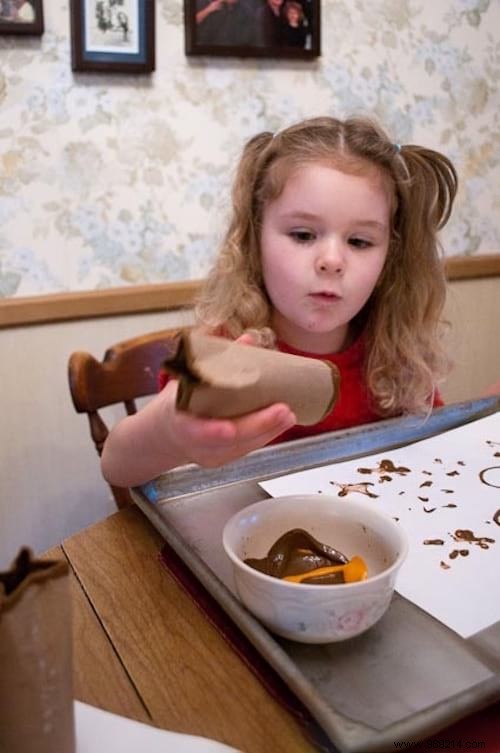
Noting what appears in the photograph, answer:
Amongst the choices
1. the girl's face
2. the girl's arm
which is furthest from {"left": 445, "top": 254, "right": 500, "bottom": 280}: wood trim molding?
the girl's arm

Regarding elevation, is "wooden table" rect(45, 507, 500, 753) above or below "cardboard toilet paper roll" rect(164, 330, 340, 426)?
below

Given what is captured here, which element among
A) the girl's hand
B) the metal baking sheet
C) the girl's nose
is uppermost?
the girl's nose

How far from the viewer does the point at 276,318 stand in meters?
1.12

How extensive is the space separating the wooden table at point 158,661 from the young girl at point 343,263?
0.54 ft

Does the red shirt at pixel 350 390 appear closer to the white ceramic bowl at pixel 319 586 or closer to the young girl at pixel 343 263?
the young girl at pixel 343 263

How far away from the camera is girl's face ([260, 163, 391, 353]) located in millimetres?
946

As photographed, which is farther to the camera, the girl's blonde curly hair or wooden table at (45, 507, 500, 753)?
the girl's blonde curly hair

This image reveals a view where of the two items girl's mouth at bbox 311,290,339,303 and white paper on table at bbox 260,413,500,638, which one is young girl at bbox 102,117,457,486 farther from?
white paper on table at bbox 260,413,500,638

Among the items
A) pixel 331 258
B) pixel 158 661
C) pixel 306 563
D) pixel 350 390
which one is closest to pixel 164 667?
pixel 158 661

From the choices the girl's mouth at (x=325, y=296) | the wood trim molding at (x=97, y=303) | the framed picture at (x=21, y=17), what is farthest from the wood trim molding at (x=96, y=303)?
the girl's mouth at (x=325, y=296)

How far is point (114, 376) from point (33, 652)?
2.58 ft

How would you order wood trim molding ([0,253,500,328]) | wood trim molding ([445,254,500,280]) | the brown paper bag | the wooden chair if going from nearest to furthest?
1. the brown paper bag
2. the wooden chair
3. wood trim molding ([0,253,500,328])
4. wood trim molding ([445,254,500,280])

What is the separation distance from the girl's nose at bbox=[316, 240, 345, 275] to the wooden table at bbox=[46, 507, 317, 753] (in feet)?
1.48

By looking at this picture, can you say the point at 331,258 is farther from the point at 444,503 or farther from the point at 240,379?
the point at 240,379
